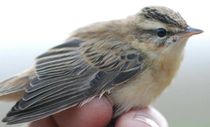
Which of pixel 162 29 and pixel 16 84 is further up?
pixel 162 29

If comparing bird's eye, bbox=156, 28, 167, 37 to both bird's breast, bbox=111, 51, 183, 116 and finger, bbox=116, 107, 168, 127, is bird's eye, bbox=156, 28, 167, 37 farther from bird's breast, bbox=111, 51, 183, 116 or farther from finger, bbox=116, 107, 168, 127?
finger, bbox=116, 107, 168, 127

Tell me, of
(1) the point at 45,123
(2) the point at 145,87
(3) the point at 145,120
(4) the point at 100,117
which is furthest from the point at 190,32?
(1) the point at 45,123

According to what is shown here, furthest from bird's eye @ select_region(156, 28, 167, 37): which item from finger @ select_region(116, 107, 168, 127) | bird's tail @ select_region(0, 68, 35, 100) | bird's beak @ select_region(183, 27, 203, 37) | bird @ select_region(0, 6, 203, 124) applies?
bird's tail @ select_region(0, 68, 35, 100)

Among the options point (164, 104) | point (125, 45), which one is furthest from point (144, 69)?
point (164, 104)

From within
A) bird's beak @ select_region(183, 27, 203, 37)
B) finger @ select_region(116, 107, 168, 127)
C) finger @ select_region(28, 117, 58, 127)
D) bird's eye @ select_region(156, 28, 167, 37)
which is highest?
bird's beak @ select_region(183, 27, 203, 37)

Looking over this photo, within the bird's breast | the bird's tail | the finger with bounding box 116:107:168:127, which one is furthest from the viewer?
the bird's tail

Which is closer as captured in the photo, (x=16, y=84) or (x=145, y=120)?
(x=145, y=120)

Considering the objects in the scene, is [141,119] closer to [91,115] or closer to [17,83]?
[91,115]

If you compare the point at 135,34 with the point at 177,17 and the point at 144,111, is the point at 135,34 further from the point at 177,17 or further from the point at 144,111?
the point at 144,111
